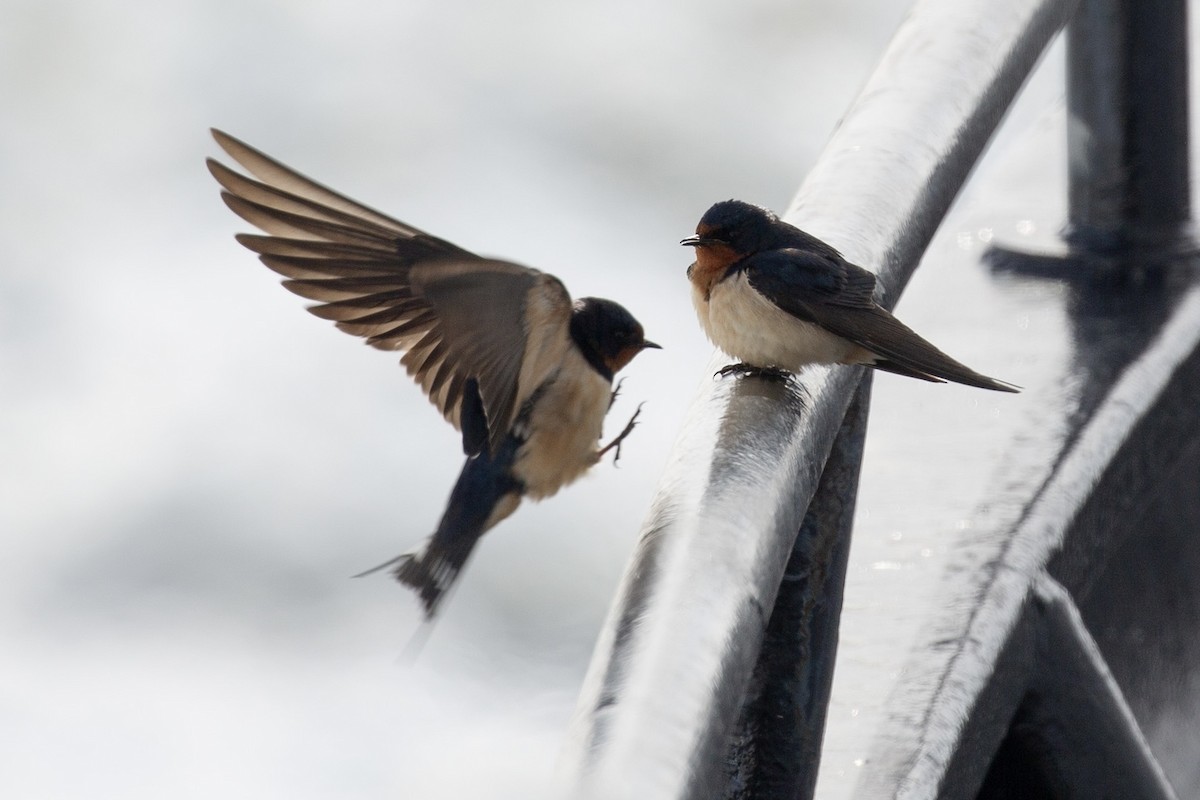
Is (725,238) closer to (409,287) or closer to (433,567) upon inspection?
(409,287)

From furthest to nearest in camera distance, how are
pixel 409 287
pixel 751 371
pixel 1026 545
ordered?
pixel 409 287
pixel 1026 545
pixel 751 371

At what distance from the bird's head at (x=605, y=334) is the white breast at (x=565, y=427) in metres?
0.03

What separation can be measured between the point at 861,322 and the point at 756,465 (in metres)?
0.80

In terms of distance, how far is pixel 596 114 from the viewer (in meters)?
6.56

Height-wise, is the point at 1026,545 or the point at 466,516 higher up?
the point at 1026,545

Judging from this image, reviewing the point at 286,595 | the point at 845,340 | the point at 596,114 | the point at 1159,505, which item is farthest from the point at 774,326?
the point at 596,114

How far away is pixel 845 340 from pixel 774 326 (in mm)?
126

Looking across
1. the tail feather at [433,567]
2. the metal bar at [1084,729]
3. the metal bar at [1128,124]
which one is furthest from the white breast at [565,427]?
the metal bar at [1084,729]

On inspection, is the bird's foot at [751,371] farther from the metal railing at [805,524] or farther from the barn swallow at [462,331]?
the barn swallow at [462,331]

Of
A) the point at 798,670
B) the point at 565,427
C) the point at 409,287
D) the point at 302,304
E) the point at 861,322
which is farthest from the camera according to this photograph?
the point at 302,304

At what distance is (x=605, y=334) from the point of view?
90.9 inches

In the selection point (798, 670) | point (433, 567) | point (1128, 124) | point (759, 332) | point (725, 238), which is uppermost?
point (1128, 124)

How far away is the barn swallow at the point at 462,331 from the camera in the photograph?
1797mm

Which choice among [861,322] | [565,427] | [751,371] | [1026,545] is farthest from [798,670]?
[565,427]
